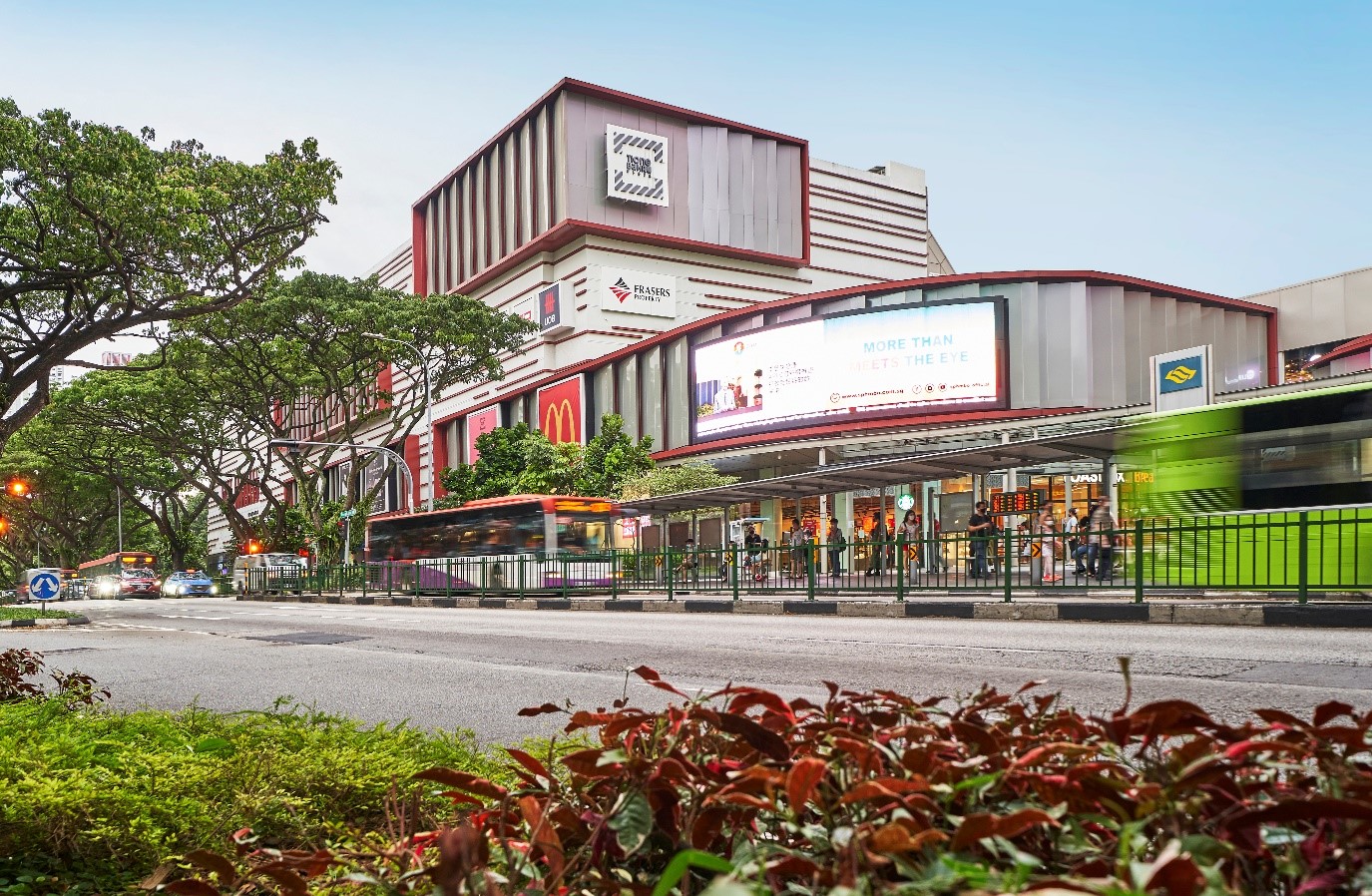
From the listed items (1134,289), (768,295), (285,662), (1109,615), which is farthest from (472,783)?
(768,295)

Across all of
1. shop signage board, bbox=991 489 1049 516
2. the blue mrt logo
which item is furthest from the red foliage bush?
the blue mrt logo

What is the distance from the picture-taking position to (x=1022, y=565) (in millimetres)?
15672

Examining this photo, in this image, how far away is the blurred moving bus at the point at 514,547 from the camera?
2548 centimetres

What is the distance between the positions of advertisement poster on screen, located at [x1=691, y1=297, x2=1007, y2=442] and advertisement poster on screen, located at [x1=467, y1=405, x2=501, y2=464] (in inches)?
790

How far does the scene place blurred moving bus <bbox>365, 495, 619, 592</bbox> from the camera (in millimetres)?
25484

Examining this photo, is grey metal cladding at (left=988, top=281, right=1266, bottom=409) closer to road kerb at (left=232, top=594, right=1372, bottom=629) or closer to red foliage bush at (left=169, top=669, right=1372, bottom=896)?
road kerb at (left=232, top=594, right=1372, bottom=629)

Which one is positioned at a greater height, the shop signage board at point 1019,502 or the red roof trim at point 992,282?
the red roof trim at point 992,282

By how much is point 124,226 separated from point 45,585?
32.3 ft

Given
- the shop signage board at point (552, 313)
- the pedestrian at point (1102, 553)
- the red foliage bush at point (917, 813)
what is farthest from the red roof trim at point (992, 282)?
the red foliage bush at point (917, 813)

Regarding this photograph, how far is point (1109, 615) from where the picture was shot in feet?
44.4

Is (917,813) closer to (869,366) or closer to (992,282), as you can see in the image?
(869,366)

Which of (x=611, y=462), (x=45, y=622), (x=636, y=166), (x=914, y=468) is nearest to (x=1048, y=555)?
(x=914, y=468)

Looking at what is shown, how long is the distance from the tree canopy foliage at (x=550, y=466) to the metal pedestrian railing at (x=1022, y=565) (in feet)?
35.9

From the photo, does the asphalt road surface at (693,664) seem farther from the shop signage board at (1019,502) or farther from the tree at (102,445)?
the tree at (102,445)
